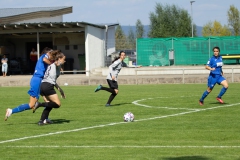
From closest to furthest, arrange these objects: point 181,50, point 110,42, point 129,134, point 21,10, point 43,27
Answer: point 129,134 → point 43,27 → point 181,50 → point 110,42 → point 21,10

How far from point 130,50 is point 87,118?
3455 cm

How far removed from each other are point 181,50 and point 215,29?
1955 inches

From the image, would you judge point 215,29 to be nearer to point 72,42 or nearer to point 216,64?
point 72,42

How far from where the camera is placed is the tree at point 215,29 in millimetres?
87475

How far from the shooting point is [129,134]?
11.6 meters

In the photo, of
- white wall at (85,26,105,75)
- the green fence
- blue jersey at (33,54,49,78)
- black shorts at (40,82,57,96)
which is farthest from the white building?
black shorts at (40,82,57,96)

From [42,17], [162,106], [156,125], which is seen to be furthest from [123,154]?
[42,17]

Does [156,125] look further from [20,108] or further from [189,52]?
[189,52]

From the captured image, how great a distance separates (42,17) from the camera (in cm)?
4747

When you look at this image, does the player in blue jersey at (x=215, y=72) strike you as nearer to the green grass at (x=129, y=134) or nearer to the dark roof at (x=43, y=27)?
the green grass at (x=129, y=134)

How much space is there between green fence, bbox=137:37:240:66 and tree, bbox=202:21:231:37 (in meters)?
45.6

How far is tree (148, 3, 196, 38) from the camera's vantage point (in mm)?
82250

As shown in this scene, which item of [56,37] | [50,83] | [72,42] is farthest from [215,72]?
[56,37]

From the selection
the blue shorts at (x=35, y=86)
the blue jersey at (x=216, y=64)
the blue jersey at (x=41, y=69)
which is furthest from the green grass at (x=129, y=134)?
the blue jersey at (x=41, y=69)
